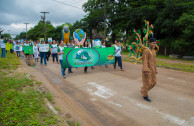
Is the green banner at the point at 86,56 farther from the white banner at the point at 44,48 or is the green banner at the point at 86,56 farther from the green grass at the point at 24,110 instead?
the white banner at the point at 44,48

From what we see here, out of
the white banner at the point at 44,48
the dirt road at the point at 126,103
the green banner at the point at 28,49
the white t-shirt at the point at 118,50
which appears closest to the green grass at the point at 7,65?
the white banner at the point at 44,48

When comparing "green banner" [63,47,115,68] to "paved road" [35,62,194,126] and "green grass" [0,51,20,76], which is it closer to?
"paved road" [35,62,194,126]

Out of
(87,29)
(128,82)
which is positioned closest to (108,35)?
(87,29)

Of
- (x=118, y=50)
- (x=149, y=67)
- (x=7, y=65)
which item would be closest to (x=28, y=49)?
(x=7, y=65)

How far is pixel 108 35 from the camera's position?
36.3 m

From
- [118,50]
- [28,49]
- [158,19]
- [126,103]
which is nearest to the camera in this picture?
[126,103]

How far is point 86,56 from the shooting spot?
8.75 m

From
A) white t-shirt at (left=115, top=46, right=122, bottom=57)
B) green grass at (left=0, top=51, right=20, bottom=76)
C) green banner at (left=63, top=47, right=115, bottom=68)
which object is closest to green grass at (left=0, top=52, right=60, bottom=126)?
green banner at (left=63, top=47, right=115, bottom=68)

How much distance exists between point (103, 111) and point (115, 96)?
3.75ft

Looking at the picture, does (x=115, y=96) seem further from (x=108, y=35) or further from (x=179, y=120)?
(x=108, y=35)

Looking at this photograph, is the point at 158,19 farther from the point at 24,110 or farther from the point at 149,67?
the point at 24,110

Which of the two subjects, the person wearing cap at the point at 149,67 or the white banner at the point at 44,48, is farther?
the white banner at the point at 44,48

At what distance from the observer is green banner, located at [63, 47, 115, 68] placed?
8171 millimetres

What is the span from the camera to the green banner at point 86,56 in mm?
8171
